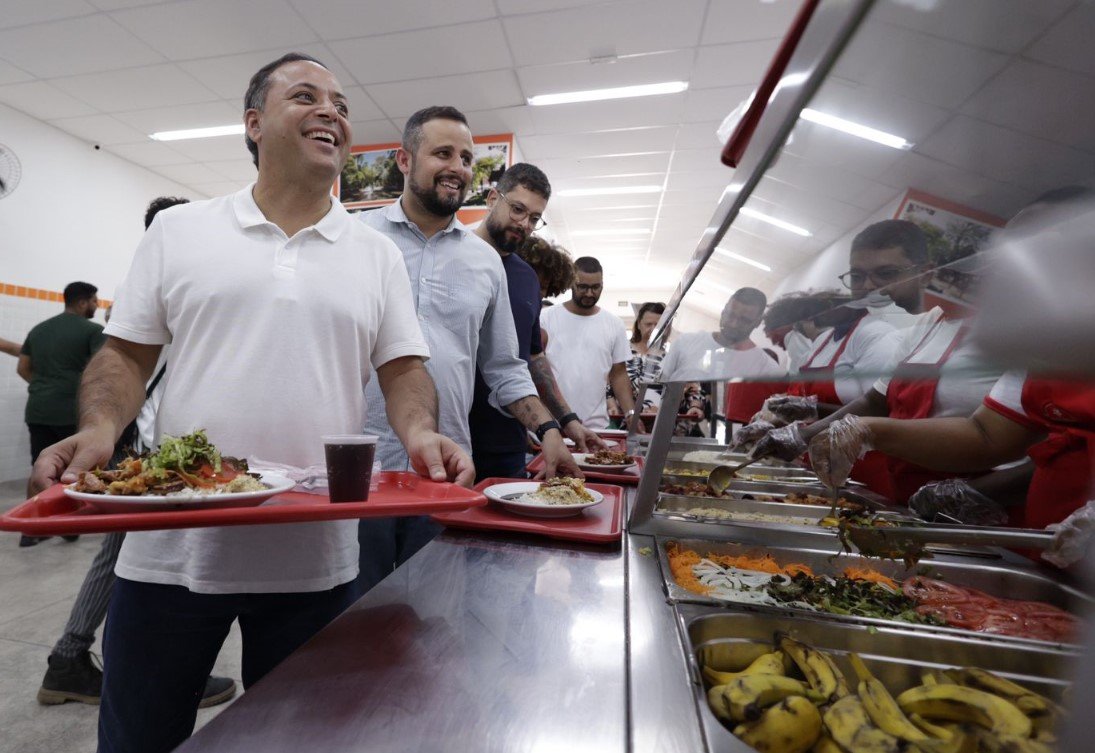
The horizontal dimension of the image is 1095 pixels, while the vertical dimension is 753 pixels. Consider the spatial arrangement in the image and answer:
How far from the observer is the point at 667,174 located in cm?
711

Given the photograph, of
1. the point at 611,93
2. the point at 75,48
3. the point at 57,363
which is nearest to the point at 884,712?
the point at 611,93

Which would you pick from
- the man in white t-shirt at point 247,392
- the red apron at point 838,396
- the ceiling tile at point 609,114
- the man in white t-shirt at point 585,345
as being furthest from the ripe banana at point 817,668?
the ceiling tile at point 609,114

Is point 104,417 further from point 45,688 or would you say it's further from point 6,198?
point 6,198

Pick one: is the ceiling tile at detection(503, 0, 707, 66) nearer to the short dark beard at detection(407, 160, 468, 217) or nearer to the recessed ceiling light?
A: the short dark beard at detection(407, 160, 468, 217)

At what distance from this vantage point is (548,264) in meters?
3.33

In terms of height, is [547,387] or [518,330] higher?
[518,330]

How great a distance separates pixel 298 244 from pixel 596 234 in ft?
30.2

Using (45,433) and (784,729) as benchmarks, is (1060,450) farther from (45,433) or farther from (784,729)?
(45,433)

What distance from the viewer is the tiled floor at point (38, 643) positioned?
2045 millimetres

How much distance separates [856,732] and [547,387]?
80.8 inches

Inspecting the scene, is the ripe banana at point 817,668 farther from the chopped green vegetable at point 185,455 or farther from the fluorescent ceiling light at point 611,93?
the fluorescent ceiling light at point 611,93

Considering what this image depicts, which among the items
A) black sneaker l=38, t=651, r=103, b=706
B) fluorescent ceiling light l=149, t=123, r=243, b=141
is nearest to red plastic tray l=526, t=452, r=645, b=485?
black sneaker l=38, t=651, r=103, b=706

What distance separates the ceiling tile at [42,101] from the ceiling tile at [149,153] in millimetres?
711

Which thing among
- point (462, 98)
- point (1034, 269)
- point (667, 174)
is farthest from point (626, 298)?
point (1034, 269)
